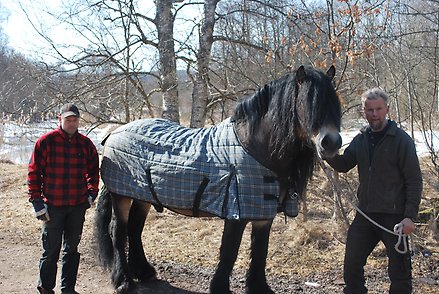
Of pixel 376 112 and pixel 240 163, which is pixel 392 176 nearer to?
pixel 376 112

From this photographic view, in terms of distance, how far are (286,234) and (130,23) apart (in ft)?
13.5

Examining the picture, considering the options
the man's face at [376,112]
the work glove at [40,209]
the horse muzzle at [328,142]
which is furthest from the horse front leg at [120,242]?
the man's face at [376,112]

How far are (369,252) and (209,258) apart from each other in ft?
6.87

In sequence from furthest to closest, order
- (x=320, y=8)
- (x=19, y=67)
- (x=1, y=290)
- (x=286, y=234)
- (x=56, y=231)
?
(x=19, y=67) < (x=286, y=234) < (x=320, y=8) < (x=1, y=290) < (x=56, y=231)

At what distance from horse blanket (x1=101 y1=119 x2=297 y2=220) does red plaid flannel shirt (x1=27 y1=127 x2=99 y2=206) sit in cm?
33

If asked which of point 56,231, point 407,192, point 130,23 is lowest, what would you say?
point 56,231

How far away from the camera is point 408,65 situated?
4.52 meters

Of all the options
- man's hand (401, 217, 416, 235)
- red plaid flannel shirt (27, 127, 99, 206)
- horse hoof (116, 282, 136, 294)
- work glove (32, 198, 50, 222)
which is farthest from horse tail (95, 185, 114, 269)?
man's hand (401, 217, 416, 235)

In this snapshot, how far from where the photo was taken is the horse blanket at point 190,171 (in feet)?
9.81

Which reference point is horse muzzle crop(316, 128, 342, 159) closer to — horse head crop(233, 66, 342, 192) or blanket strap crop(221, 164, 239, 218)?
horse head crop(233, 66, 342, 192)

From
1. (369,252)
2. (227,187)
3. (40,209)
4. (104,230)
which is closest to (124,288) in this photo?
(104,230)

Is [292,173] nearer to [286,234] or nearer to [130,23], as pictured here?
[286,234]

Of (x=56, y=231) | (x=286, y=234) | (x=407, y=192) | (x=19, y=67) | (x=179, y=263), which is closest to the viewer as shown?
(x=407, y=192)

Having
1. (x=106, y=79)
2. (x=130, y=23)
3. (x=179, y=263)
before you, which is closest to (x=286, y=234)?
(x=179, y=263)
